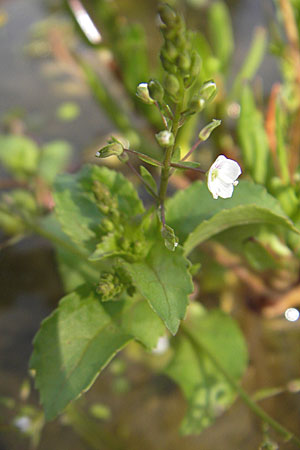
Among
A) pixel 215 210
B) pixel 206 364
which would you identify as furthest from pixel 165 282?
pixel 206 364

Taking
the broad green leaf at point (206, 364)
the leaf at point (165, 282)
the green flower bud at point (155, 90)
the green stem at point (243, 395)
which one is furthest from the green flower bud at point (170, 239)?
the broad green leaf at point (206, 364)

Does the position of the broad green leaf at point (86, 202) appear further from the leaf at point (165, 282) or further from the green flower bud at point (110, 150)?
the green flower bud at point (110, 150)

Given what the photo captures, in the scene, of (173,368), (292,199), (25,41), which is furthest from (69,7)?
(173,368)

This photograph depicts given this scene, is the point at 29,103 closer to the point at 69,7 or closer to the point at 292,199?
the point at 69,7

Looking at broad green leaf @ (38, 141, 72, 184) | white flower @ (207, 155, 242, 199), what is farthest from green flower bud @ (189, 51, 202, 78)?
broad green leaf @ (38, 141, 72, 184)

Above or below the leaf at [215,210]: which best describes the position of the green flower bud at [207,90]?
above

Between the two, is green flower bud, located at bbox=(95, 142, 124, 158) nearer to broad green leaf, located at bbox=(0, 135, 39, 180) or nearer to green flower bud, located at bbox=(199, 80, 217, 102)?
green flower bud, located at bbox=(199, 80, 217, 102)
